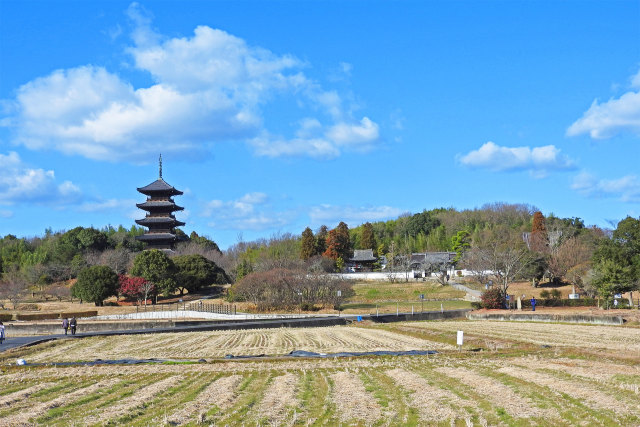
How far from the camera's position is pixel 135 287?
61.4 metres

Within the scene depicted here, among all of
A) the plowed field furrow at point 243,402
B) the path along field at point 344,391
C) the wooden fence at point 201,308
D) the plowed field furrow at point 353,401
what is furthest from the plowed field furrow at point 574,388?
the wooden fence at point 201,308

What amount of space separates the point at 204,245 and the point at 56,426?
96.1 metres

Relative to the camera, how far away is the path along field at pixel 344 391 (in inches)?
436

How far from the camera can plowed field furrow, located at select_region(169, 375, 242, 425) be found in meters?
11.3

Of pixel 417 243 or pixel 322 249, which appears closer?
pixel 322 249

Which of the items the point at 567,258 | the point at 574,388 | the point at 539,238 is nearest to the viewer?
the point at 574,388

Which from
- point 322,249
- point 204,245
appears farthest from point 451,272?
point 204,245

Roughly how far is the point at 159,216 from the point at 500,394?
8181cm

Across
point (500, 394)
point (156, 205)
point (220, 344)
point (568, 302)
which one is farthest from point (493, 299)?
point (156, 205)

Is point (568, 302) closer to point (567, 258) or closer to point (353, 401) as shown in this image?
point (567, 258)

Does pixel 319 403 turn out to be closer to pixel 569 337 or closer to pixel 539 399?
pixel 539 399

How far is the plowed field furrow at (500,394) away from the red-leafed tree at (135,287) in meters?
48.6

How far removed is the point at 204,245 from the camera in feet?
347

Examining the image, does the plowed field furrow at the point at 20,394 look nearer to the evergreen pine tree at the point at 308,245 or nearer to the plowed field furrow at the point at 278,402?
the plowed field furrow at the point at 278,402
